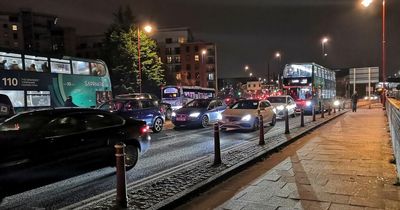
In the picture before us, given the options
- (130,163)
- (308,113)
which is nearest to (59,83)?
(130,163)

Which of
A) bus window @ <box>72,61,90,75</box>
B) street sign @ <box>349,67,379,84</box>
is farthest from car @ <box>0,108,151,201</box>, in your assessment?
street sign @ <box>349,67,379,84</box>

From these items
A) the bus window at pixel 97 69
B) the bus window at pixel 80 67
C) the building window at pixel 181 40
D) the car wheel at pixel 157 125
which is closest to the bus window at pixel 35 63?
the bus window at pixel 80 67

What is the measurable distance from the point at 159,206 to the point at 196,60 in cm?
9850

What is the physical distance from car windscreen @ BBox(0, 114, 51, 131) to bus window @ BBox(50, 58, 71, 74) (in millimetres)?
13955

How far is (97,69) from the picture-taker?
2345 centimetres

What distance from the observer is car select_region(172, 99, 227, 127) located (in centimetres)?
1812

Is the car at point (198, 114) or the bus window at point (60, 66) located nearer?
the car at point (198, 114)

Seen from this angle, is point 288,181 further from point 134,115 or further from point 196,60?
point 196,60

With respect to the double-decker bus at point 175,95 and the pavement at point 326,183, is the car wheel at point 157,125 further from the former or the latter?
the double-decker bus at point 175,95

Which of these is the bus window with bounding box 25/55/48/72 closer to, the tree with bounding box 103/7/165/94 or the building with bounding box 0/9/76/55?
the tree with bounding box 103/7/165/94

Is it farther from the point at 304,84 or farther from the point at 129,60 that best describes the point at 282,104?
the point at 129,60

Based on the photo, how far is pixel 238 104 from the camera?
18141 millimetres

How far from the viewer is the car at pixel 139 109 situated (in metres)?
15.4

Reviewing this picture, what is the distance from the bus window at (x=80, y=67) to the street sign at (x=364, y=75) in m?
30.1
